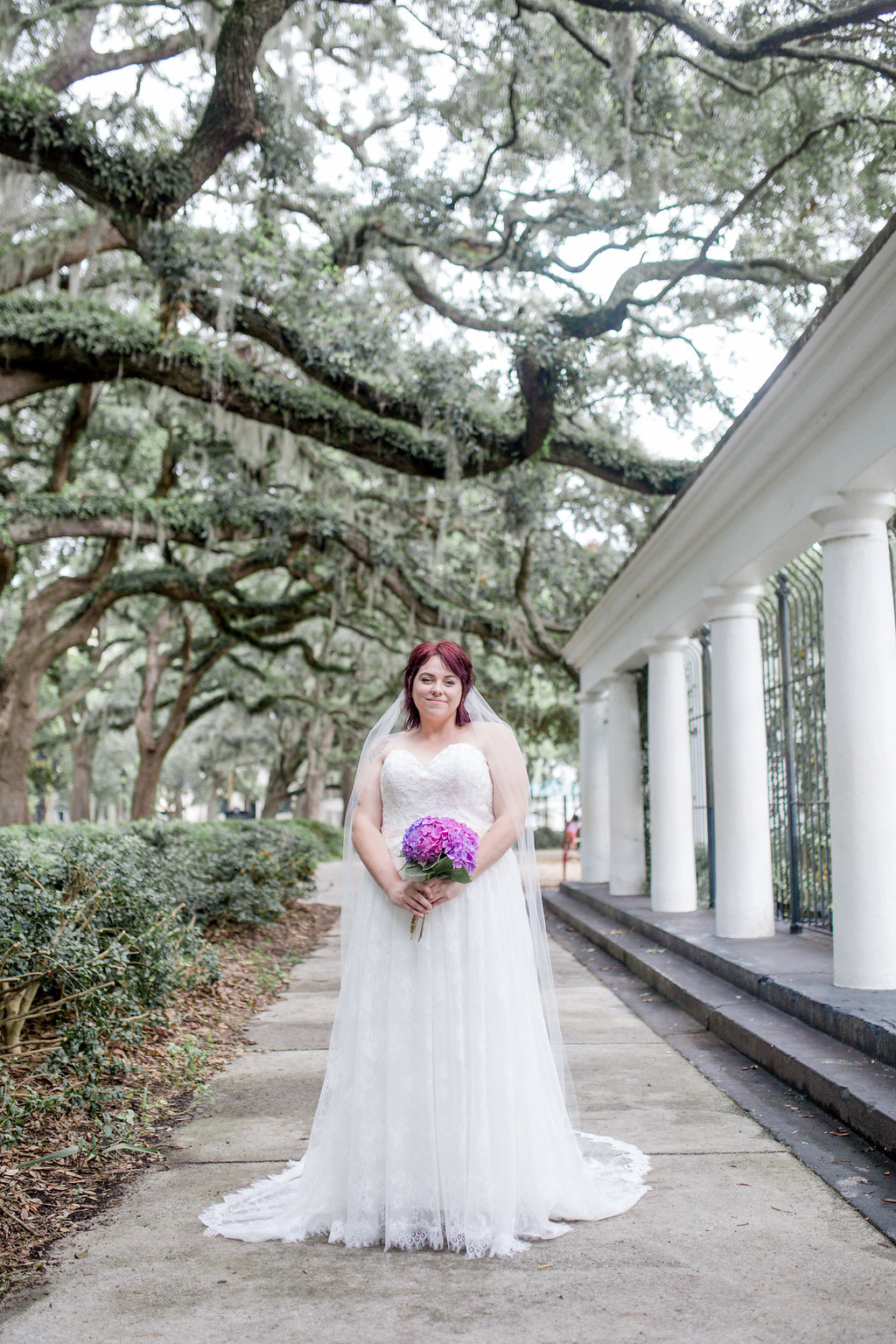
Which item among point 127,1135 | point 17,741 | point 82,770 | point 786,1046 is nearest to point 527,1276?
point 127,1135

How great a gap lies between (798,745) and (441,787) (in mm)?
6301

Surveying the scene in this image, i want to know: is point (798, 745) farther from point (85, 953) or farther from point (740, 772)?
point (85, 953)

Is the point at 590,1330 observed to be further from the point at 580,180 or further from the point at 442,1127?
the point at 580,180

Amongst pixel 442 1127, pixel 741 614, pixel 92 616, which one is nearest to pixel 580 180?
pixel 741 614

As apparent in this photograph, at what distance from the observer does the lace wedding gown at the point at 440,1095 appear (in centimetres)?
329

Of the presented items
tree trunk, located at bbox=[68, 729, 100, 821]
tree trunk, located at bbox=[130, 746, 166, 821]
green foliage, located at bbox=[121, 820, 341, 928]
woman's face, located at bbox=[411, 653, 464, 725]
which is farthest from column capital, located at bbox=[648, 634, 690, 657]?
tree trunk, located at bbox=[68, 729, 100, 821]

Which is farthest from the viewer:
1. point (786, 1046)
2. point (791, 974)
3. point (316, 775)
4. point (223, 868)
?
point (316, 775)

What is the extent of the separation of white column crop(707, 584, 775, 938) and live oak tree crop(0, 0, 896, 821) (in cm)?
307

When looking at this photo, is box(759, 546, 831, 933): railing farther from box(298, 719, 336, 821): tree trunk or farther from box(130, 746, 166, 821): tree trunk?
box(298, 719, 336, 821): tree trunk

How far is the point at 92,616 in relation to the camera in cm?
1482

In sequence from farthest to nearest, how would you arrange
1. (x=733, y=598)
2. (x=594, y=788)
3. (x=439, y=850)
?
(x=594, y=788) < (x=733, y=598) < (x=439, y=850)

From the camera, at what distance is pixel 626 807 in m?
12.9

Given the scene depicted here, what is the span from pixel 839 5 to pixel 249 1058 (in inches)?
338

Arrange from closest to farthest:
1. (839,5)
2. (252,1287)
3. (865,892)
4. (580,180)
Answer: (252,1287) < (865,892) < (839,5) < (580,180)
